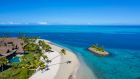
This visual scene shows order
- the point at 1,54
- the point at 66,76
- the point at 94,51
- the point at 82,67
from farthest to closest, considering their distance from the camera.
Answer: the point at 94,51, the point at 1,54, the point at 82,67, the point at 66,76

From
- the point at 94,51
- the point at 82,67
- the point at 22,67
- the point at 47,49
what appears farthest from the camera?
the point at 94,51

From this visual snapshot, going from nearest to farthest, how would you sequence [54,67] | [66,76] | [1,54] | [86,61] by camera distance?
[66,76], [54,67], [1,54], [86,61]

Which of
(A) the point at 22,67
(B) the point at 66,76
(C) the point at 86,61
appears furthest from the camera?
(C) the point at 86,61

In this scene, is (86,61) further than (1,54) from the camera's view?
Yes

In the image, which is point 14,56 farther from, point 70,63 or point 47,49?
point 70,63

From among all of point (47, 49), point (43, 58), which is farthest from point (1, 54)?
point (47, 49)

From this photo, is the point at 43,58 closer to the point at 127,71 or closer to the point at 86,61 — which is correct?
the point at 86,61

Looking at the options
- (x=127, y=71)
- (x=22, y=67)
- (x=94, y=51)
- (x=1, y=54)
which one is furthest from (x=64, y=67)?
(x=94, y=51)

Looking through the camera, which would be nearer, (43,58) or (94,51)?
(43,58)
